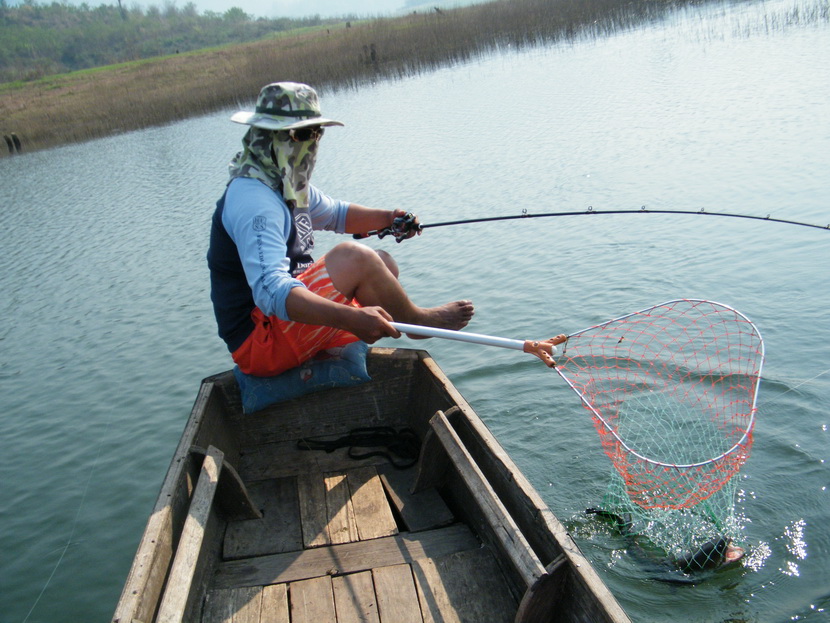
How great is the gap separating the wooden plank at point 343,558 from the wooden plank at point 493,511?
257 millimetres

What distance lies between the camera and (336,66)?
23141 mm

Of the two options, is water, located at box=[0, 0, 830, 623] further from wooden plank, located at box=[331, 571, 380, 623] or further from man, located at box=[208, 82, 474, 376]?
man, located at box=[208, 82, 474, 376]

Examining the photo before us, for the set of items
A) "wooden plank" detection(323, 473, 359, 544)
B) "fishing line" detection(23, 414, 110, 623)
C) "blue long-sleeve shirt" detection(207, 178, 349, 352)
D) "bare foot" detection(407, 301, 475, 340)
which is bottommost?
"fishing line" detection(23, 414, 110, 623)

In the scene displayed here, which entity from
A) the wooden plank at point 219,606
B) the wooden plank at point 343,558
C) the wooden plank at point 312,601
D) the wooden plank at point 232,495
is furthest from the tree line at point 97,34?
the wooden plank at point 312,601

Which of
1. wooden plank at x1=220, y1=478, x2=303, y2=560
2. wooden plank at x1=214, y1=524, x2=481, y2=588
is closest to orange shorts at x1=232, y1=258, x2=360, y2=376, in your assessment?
wooden plank at x1=220, y1=478, x2=303, y2=560

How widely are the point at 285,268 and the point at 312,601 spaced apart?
1.28m

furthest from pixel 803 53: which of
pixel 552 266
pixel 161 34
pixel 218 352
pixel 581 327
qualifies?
pixel 161 34

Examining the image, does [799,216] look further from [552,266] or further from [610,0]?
[610,0]

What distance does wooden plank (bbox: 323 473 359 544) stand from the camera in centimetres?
316

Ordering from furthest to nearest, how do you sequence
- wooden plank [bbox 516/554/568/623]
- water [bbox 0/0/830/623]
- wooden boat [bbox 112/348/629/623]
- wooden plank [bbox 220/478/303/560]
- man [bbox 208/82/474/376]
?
water [bbox 0/0/830/623] → wooden plank [bbox 220/478/303/560] → man [bbox 208/82/474/376] → wooden boat [bbox 112/348/629/623] → wooden plank [bbox 516/554/568/623]

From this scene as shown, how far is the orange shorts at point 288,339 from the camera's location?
3.39 metres

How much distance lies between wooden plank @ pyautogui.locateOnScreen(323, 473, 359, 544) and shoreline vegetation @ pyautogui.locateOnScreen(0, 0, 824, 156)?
1928 centimetres

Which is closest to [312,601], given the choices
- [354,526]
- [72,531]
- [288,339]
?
[354,526]

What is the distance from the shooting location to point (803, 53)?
1403 cm
